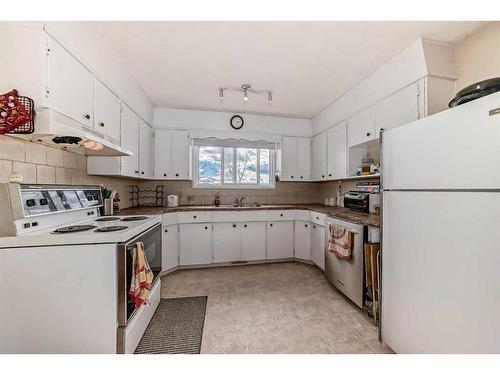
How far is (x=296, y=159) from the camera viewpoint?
378 cm

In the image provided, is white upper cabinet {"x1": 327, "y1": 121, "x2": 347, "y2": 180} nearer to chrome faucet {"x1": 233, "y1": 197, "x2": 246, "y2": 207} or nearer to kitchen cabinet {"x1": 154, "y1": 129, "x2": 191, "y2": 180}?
chrome faucet {"x1": 233, "y1": 197, "x2": 246, "y2": 207}

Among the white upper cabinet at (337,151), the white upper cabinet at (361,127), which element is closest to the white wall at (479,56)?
the white upper cabinet at (361,127)

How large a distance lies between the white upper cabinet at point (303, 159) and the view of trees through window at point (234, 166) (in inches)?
20.6

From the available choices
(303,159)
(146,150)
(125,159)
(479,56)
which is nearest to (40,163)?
(125,159)

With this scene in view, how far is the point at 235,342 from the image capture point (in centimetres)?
160

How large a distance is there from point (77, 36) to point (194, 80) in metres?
1.15

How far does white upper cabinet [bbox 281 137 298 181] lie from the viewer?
372cm

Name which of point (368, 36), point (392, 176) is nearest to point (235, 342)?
point (392, 176)

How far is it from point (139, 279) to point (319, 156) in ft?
10.1

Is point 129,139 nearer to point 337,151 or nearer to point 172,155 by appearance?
point 172,155

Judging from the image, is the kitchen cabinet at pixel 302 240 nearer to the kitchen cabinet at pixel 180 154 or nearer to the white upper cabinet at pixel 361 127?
the white upper cabinet at pixel 361 127

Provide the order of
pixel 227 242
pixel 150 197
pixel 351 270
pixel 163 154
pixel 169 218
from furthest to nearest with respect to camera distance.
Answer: pixel 150 197, pixel 163 154, pixel 227 242, pixel 169 218, pixel 351 270

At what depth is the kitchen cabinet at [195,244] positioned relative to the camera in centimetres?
304
